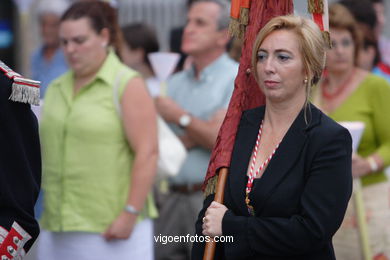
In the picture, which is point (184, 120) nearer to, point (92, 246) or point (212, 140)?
point (212, 140)

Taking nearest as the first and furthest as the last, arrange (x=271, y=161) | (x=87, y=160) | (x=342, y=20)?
(x=271, y=161) < (x=87, y=160) < (x=342, y=20)

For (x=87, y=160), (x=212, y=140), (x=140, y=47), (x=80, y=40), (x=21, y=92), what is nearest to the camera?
(x=21, y=92)

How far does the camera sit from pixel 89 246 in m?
5.68

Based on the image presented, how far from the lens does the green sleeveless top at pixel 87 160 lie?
5.64 metres

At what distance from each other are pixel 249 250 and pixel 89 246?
2.00 m

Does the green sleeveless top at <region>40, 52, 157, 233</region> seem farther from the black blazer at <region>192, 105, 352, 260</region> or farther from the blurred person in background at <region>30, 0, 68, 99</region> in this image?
the blurred person in background at <region>30, 0, 68, 99</region>

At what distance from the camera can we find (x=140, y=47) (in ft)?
28.9

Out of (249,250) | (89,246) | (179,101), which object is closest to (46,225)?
(89,246)

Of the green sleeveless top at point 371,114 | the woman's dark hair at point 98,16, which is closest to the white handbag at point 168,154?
the woman's dark hair at point 98,16

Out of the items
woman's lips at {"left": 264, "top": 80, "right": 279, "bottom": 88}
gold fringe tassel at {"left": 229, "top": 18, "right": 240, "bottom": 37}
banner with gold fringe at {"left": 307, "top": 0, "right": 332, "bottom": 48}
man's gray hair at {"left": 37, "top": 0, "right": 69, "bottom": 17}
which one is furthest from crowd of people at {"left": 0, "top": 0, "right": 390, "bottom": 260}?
man's gray hair at {"left": 37, "top": 0, "right": 69, "bottom": 17}

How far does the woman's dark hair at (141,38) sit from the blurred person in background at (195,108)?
151cm

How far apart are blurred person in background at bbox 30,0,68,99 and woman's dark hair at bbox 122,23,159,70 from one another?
0.61 m

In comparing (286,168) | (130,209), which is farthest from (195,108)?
(286,168)

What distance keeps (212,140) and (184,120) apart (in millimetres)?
266
